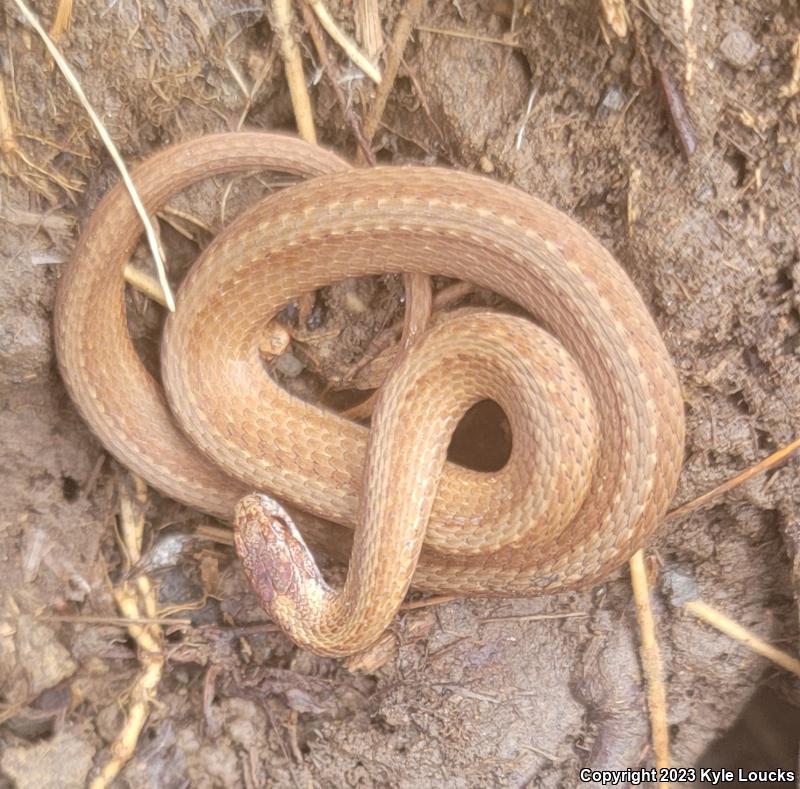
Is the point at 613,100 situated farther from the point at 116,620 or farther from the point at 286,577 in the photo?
the point at 116,620

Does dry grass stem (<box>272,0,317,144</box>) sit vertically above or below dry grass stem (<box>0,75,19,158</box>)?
above

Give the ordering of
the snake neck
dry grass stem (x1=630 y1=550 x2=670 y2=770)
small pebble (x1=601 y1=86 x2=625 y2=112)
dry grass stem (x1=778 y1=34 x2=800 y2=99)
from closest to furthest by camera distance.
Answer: dry grass stem (x1=778 y1=34 x2=800 y2=99) → small pebble (x1=601 y1=86 x2=625 y2=112) → the snake neck → dry grass stem (x1=630 y1=550 x2=670 y2=770)

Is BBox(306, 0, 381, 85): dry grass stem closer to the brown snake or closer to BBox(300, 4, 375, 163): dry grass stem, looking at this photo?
BBox(300, 4, 375, 163): dry grass stem

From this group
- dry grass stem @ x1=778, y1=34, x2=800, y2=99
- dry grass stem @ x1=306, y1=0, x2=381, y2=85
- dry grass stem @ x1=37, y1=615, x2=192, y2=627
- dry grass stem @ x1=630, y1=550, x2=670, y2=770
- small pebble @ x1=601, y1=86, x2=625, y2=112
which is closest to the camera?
dry grass stem @ x1=778, y1=34, x2=800, y2=99

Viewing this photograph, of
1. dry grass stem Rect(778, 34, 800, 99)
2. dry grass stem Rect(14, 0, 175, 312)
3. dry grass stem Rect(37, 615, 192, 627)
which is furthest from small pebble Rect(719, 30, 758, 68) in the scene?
dry grass stem Rect(37, 615, 192, 627)

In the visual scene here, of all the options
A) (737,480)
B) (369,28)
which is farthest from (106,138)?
(737,480)

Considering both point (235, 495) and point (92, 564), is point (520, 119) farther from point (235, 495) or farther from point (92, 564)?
point (92, 564)

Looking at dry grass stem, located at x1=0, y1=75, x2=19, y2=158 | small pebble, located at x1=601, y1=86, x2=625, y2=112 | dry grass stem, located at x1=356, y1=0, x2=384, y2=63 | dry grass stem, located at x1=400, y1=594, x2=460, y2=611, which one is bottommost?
dry grass stem, located at x1=400, y1=594, x2=460, y2=611
